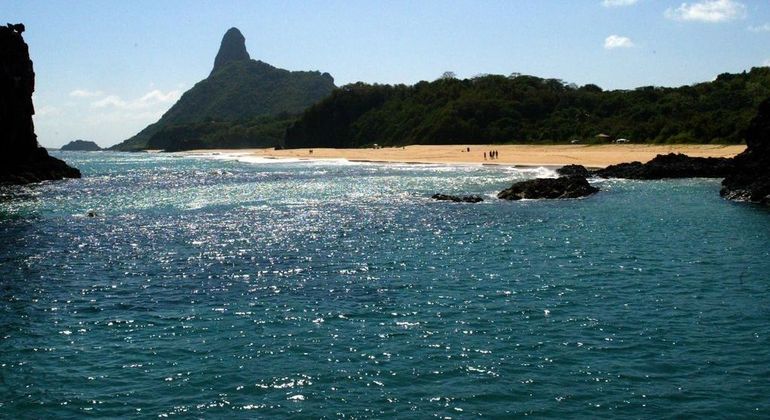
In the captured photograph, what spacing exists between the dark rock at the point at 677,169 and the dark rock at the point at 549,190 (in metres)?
16.2

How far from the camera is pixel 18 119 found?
82125 millimetres

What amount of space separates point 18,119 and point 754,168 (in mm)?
79806

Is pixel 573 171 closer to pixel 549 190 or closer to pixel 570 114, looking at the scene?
pixel 549 190

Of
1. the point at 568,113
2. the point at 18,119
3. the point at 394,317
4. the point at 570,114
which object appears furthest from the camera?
the point at 568,113

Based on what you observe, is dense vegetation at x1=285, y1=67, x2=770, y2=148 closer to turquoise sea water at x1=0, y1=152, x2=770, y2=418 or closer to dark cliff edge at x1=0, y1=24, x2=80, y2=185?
turquoise sea water at x1=0, y1=152, x2=770, y2=418

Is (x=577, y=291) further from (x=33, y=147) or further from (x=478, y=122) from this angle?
(x=478, y=122)

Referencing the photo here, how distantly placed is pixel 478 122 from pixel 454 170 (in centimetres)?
7211

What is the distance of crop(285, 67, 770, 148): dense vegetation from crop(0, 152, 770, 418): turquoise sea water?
→ 243 feet

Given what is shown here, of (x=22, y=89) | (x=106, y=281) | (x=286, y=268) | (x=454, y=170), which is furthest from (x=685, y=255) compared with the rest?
(x=22, y=89)

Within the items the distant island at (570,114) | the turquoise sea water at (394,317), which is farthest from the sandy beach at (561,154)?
the turquoise sea water at (394,317)

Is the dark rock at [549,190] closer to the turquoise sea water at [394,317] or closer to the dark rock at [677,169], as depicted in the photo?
the turquoise sea water at [394,317]

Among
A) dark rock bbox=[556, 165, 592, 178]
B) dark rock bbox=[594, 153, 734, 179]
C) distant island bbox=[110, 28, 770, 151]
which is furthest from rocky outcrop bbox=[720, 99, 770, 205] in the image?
distant island bbox=[110, 28, 770, 151]

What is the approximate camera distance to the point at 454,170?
92562mm

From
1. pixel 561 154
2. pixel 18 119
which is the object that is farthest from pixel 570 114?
pixel 18 119
